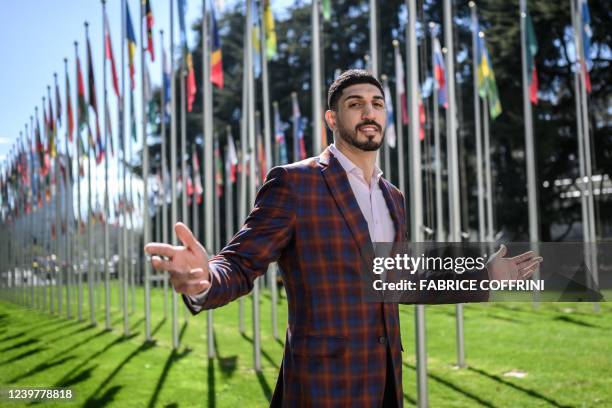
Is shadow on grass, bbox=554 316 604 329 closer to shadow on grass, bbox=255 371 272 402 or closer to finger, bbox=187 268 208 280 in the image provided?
shadow on grass, bbox=255 371 272 402

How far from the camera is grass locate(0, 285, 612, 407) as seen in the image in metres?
8.30

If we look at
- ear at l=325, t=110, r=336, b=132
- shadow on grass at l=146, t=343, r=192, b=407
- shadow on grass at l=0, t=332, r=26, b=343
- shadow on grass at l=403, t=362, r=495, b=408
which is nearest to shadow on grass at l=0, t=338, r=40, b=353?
shadow on grass at l=0, t=332, r=26, b=343

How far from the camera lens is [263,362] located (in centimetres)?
1095

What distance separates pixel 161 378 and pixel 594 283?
8018 mm

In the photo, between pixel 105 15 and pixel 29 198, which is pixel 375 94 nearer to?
pixel 105 15

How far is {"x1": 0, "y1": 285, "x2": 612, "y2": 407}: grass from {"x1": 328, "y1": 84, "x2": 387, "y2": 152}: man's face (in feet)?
19.2

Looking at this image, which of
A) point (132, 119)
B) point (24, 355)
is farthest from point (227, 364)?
point (132, 119)

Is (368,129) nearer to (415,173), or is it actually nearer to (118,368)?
(415,173)

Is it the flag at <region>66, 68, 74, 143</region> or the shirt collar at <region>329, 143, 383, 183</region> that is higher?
the flag at <region>66, 68, 74, 143</region>

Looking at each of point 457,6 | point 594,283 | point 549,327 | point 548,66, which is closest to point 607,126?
point 548,66

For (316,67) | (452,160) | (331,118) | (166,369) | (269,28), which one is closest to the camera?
(331,118)

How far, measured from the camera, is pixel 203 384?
368 inches

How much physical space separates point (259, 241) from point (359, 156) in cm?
56

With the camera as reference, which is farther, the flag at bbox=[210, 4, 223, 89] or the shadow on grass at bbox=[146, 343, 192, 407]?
the flag at bbox=[210, 4, 223, 89]
